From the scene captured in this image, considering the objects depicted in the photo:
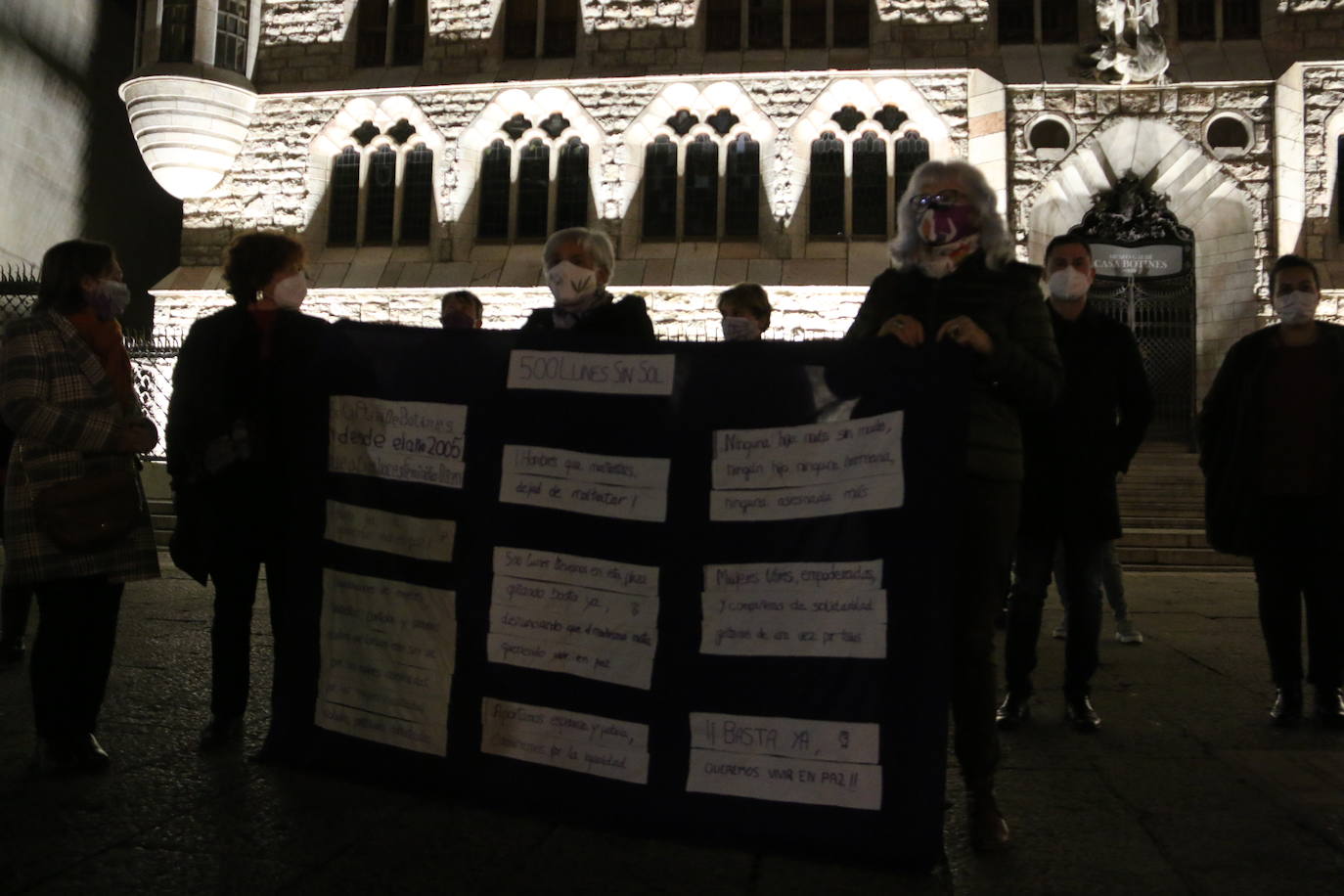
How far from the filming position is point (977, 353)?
270 centimetres

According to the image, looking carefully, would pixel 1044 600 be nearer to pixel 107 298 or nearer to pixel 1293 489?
pixel 1293 489

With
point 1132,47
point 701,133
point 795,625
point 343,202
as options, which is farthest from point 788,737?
point 343,202

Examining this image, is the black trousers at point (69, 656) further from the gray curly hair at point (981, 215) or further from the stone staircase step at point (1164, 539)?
the stone staircase step at point (1164, 539)

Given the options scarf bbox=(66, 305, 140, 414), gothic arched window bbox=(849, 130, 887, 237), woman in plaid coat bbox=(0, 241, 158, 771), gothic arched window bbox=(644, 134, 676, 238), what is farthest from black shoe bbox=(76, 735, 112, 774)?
gothic arched window bbox=(849, 130, 887, 237)

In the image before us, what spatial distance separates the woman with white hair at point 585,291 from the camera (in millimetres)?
3402

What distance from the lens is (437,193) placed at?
16234 mm

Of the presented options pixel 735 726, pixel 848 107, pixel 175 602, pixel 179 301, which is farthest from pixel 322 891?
pixel 179 301

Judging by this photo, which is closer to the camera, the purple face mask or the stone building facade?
the purple face mask

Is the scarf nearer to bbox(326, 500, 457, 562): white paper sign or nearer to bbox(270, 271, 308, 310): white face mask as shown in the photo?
bbox(270, 271, 308, 310): white face mask

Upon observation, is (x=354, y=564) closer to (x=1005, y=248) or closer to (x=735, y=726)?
(x=735, y=726)

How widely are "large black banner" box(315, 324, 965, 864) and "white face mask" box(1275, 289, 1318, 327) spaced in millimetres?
→ 2418

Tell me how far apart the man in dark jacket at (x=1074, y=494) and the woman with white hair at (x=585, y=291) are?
1576 mm

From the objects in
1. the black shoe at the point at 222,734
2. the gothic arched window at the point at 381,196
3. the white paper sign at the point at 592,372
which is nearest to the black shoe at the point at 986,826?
the white paper sign at the point at 592,372

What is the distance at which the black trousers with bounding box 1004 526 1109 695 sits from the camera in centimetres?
396
